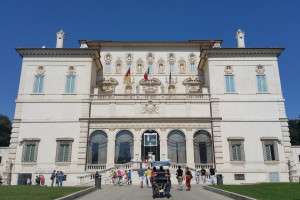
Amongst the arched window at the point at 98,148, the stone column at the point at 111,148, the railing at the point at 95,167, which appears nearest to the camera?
the railing at the point at 95,167

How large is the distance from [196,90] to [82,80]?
15892 mm

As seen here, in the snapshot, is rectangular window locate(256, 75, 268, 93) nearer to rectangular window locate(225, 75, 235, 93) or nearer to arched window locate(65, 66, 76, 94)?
rectangular window locate(225, 75, 235, 93)

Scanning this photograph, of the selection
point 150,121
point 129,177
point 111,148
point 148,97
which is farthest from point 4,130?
point 129,177

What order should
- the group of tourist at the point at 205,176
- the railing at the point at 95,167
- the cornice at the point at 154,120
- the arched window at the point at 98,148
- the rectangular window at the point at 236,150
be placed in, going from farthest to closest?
1. the cornice at the point at 154,120
2. the arched window at the point at 98,148
3. the rectangular window at the point at 236,150
4. the railing at the point at 95,167
5. the group of tourist at the point at 205,176

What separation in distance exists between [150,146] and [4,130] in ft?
179

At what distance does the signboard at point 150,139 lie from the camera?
36.7 metres

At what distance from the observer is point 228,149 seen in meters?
36.0

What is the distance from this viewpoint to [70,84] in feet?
129

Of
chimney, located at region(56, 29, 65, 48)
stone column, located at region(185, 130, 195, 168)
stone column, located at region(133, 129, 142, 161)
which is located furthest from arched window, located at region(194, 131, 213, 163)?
chimney, located at region(56, 29, 65, 48)

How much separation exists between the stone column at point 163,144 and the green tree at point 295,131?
51373 mm

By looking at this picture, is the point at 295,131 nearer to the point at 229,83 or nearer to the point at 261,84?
the point at 261,84

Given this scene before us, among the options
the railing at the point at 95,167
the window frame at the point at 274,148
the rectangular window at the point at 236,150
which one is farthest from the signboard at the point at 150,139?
the window frame at the point at 274,148

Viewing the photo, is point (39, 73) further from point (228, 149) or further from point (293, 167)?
point (293, 167)

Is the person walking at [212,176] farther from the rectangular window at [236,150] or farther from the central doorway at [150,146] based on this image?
the central doorway at [150,146]
